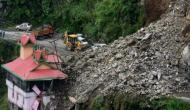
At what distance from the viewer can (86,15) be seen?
64.3 m

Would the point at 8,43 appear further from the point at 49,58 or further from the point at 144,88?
the point at 144,88

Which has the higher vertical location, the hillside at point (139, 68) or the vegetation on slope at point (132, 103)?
the hillside at point (139, 68)

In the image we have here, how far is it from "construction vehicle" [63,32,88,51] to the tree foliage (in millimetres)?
1497

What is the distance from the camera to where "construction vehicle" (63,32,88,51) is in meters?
57.7

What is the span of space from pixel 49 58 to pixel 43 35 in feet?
48.9

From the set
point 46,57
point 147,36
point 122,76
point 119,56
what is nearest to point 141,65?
point 122,76

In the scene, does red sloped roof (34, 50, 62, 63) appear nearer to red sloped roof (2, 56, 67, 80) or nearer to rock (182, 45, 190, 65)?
red sloped roof (2, 56, 67, 80)

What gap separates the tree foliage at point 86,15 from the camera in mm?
55106

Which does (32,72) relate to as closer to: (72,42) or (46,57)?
(46,57)

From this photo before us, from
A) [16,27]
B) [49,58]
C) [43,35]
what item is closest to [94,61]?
[49,58]

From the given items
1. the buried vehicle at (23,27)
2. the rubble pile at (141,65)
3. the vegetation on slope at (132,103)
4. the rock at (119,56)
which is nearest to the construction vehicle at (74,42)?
the rubble pile at (141,65)

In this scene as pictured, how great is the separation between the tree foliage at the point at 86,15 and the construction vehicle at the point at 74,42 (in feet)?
4.91

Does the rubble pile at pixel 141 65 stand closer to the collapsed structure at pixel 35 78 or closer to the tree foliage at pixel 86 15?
the collapsed structure at pixel 35 78

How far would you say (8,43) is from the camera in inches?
2494
